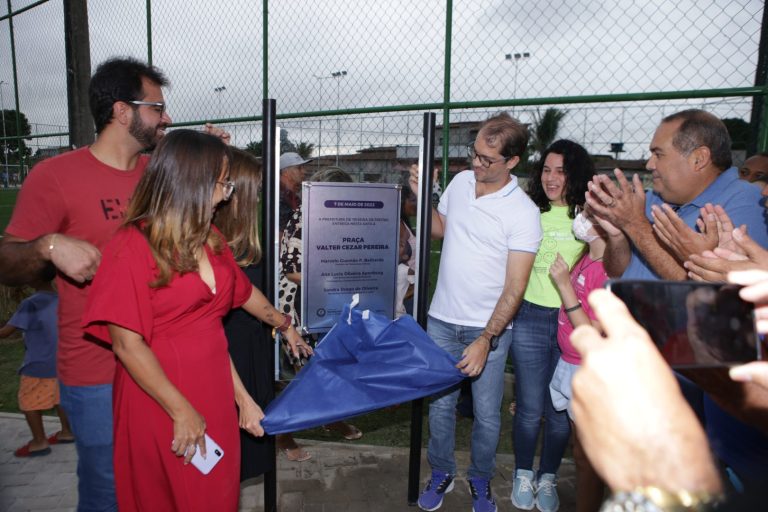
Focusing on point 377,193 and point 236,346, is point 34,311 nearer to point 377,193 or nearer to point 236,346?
point 236,346

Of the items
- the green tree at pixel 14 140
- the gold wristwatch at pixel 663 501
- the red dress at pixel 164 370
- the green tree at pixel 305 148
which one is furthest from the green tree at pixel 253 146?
the green tree at pixel 14 140

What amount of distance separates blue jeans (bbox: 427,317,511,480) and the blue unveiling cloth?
0.36 metres

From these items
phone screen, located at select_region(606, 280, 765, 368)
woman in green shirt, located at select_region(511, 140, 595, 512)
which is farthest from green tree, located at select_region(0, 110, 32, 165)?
phone screen, located at select_region(606, 280, 765, 368)

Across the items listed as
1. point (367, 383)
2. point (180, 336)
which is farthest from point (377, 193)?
point (180, 336)

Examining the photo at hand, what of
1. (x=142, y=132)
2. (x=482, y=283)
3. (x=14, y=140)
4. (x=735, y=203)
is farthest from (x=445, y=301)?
(x=14, y=140)

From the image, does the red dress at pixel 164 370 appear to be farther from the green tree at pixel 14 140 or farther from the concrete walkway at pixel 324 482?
the green tree at pixel 14 140

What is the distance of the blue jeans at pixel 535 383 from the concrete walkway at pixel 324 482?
316 millimetres

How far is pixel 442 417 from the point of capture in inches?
123

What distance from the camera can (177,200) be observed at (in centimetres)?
188

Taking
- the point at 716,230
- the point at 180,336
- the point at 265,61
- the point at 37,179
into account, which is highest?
the point at 265,61

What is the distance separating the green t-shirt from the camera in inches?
124

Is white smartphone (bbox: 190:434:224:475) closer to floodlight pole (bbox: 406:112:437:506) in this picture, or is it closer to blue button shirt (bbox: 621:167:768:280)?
floodlight pole (bbox: 406:112:437:506)

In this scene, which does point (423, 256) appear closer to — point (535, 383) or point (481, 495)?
point (535, 383)

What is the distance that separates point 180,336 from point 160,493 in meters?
0.58
